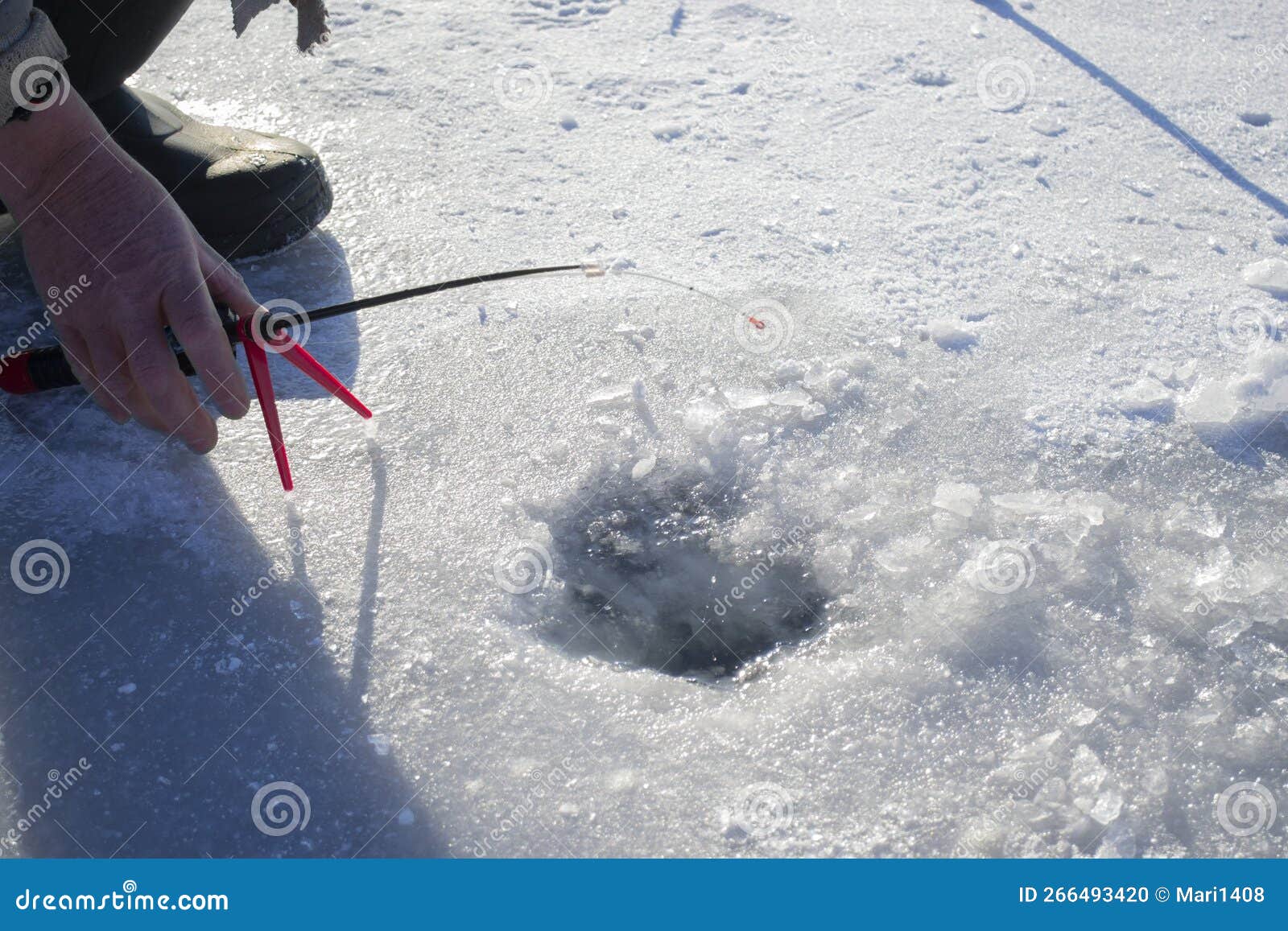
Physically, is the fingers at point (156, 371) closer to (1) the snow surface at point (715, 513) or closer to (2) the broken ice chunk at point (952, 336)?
(1) the snow surface at point (715, 513)

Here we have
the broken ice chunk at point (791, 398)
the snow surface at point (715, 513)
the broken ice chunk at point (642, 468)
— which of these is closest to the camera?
the snow surface at point (715, 513)

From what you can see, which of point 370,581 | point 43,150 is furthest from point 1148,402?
point 43,150

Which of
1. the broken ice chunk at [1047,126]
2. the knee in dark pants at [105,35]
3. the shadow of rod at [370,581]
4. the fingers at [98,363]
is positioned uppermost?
the knee in dark pants at [105,35]

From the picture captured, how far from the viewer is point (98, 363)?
62.6 inches

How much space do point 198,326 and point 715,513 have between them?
856 millimetres

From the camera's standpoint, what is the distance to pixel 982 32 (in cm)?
317

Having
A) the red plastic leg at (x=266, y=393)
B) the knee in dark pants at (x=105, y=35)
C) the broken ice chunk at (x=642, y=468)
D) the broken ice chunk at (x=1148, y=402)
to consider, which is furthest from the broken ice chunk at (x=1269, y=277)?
the knee in dark pants at (x=105, y=35)

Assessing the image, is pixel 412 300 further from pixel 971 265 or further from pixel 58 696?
pixel 971 265

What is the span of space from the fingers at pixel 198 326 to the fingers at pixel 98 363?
0.34 ft

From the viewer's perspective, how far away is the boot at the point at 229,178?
2297mm

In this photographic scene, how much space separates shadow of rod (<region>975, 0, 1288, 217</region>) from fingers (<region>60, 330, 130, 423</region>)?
2.51 metres

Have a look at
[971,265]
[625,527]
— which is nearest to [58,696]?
[625,527]

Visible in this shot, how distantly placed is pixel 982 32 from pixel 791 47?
1.95 feet

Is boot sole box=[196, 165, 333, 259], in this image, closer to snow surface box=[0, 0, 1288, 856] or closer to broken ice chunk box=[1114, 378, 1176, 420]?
snow surface box=[0, 0, 1288, 856]
